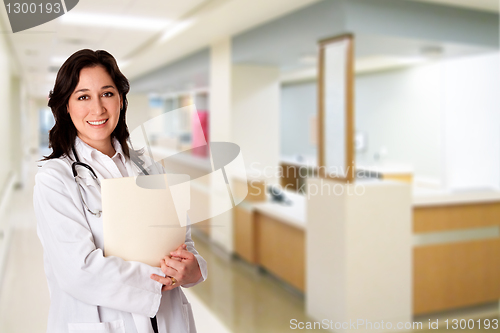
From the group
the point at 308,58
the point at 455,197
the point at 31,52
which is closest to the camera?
the point at 31,52

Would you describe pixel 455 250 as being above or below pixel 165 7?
below

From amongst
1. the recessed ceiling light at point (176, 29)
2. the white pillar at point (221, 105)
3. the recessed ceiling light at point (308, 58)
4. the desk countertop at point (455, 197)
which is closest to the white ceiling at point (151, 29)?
the recessed ceiling light at point (176, 29)

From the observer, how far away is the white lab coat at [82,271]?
104cm

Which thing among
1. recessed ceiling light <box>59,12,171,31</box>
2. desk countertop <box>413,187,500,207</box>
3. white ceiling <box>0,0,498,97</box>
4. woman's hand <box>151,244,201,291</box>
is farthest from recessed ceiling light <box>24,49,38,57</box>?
desk countertop <box>413,187,500,207</box>

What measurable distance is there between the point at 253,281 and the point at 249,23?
8.28 ft

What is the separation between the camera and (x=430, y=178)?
6.16 metres

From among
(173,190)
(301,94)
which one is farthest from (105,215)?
(301,94)

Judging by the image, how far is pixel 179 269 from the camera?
45.1 inches

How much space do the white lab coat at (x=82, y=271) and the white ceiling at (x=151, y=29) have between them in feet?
2.47

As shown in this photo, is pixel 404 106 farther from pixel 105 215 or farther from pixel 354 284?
pixel 105 215

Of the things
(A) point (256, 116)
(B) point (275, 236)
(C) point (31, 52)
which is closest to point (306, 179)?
(B) point (275, 236)

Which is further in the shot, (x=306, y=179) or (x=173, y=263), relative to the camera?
(x=306, y=179)

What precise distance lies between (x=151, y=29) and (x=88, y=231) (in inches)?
129

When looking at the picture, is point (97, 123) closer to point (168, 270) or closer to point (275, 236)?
point (168, 270)
